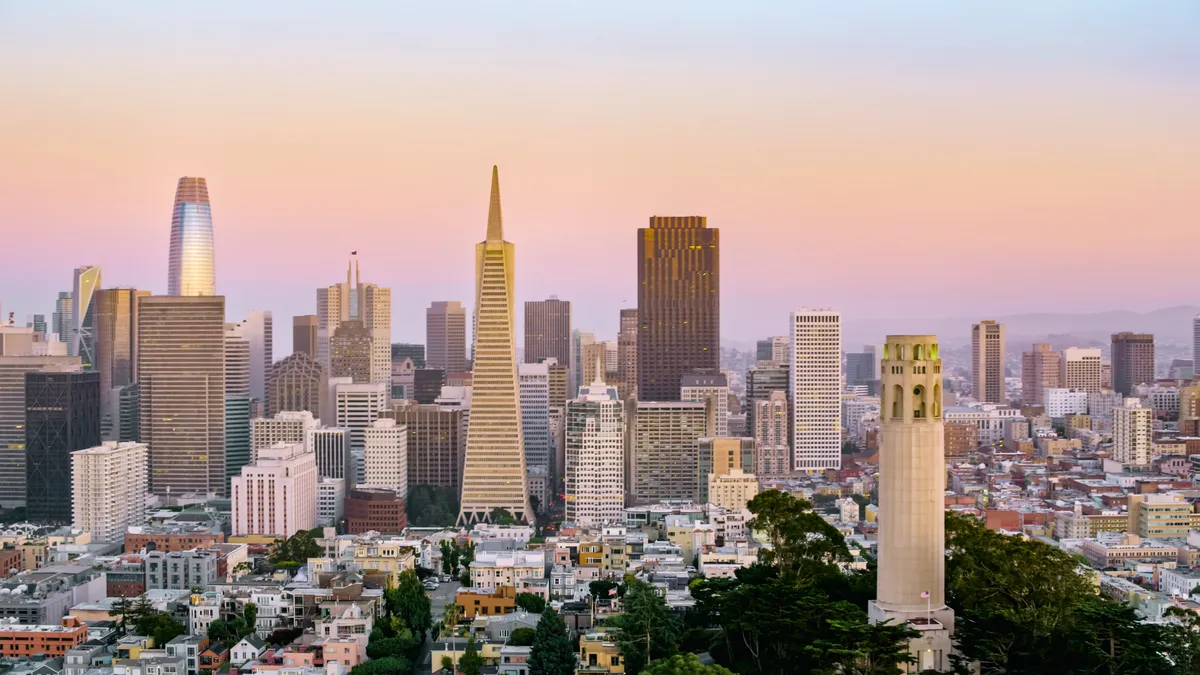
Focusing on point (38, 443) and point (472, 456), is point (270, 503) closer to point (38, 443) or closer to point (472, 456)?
point (472, 456)

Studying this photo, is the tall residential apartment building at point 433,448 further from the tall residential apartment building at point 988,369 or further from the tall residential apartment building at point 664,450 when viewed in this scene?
the tall residential apartment building at point 988,369

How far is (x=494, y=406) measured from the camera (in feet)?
134

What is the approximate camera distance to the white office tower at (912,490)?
15.8 m

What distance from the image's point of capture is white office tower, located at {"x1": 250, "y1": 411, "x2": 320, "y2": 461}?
46.1m

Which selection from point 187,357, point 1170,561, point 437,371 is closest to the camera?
point 1170,561

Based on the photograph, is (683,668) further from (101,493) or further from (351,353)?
(351,353)

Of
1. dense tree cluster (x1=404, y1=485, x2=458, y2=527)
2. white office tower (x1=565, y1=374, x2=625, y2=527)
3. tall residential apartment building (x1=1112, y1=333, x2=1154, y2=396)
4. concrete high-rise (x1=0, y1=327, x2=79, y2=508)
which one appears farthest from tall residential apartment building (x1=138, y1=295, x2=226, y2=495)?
tall residential apartment building (x1=1112, y1=333, x2=1154, y2=396)

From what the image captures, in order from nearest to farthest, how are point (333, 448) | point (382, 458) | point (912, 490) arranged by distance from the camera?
point (912, 490) < point (382, 458) < point (333, 448)

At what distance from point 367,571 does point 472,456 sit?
14.1m

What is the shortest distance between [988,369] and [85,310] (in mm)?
43851

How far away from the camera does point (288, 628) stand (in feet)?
77.3

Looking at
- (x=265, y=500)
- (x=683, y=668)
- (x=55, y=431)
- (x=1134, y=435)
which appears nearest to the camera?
(x=683, y=668)

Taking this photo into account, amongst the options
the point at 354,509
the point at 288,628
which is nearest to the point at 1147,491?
the point at 354,509

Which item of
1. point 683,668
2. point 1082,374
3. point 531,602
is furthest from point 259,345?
point 683,668
